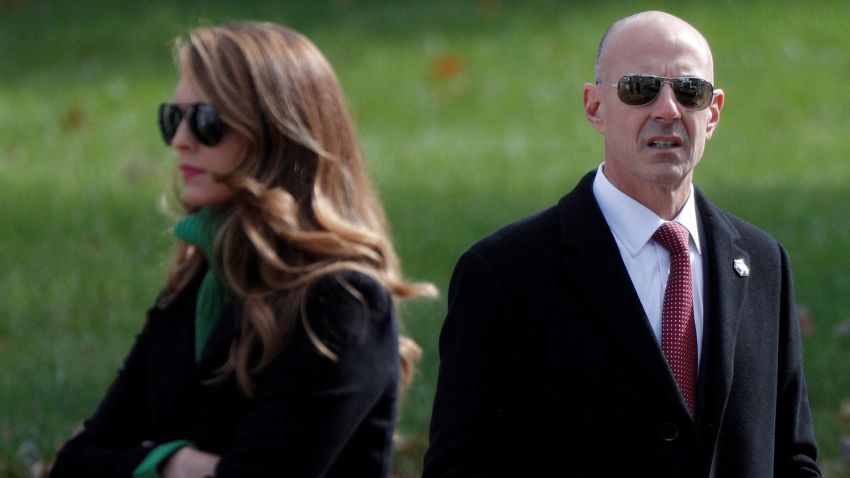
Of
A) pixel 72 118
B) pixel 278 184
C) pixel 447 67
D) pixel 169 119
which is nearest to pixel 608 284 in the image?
pixel 278 184

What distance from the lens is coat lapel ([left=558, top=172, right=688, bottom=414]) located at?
2.96m

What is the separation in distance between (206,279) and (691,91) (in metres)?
1.45

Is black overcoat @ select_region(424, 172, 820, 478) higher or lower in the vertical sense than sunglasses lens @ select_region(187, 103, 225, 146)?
lower

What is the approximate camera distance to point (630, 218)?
3094mm

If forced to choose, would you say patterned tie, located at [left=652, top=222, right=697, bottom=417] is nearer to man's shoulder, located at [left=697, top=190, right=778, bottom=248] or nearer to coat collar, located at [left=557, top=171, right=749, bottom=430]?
coat collar, located at [left=557, top=171, right=749, bottom=430]

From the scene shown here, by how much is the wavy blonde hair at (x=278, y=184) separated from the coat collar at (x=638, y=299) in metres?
0.90

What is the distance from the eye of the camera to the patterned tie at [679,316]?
9.93 feet

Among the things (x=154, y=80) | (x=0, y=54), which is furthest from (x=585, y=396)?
(x=0, y=54)

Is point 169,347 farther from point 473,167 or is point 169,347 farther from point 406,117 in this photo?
point 406,117

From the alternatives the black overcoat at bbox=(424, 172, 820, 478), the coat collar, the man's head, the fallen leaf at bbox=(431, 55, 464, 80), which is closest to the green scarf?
the black overcoat at bbox=(424, 172, 820, 478)

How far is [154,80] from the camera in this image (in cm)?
1286

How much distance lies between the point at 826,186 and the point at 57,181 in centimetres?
510

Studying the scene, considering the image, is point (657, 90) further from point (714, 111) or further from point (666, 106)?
point (714, 111)

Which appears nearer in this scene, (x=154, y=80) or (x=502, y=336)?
(x=502, y=336)
